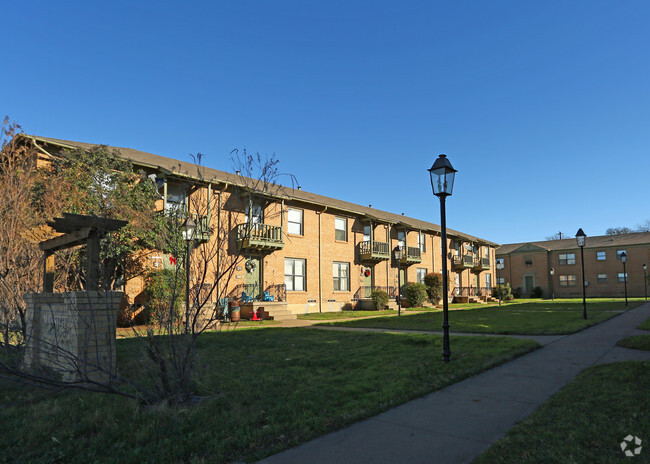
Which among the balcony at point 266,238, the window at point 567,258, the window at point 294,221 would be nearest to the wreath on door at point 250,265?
the balcony at point 266,238

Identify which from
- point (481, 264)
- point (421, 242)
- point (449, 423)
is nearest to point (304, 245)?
point (421, 242)

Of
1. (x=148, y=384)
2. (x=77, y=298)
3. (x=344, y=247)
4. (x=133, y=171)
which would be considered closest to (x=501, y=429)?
(x=148, y=384)

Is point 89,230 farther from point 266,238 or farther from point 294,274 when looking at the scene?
point 294,274

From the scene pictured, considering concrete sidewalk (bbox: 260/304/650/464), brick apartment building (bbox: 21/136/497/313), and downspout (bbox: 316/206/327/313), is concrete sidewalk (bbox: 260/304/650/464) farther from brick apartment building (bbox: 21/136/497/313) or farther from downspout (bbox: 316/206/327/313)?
downspout (bbox: 316/206/327/313)

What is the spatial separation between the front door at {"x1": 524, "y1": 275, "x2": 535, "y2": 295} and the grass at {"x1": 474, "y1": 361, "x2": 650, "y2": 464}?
56.4 m

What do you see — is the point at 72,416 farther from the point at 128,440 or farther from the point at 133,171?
the point at 133,171

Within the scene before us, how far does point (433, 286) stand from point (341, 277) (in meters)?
8.59

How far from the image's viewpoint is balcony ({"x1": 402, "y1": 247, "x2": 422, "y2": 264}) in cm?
3198

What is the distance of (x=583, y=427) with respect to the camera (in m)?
4.15

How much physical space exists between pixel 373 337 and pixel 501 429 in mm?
7506

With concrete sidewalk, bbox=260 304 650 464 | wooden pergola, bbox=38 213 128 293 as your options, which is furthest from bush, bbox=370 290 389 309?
wooden pergola, bbox=38 213 128 293

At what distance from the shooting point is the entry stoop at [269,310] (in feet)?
65.3

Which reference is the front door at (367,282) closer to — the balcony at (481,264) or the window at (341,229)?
the window at (341,229)

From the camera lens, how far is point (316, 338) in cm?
1177
